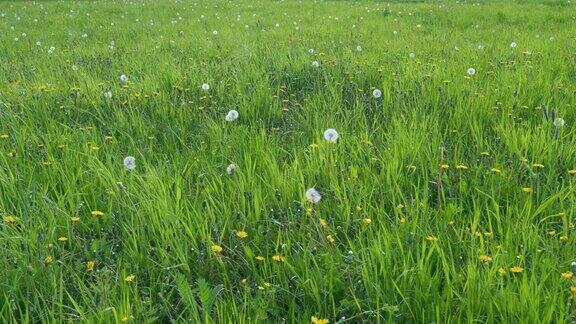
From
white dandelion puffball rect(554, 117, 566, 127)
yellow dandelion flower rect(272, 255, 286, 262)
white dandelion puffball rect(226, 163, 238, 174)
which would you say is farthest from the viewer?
white dandelion puffball rect(554, 117, 566, 127)

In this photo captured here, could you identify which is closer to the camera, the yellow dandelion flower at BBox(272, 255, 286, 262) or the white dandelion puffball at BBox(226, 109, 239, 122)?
the yellow dandelion flower at BBox(272, 255, 286, 262)

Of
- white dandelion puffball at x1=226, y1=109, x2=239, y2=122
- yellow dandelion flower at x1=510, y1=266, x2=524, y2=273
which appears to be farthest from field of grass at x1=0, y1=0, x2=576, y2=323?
white dandelion puffball at x1=226, y1=109, x2=239, y2=122

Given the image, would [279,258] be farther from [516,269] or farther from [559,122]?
[559,122]

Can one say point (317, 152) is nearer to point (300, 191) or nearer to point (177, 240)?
point (300, 191)

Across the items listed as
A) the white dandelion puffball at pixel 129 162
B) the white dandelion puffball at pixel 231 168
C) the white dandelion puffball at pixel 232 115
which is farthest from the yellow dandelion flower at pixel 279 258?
the white dandelion puffball at pixel 232 115

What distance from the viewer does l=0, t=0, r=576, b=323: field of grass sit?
74.2 inches

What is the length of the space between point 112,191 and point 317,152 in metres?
1.10

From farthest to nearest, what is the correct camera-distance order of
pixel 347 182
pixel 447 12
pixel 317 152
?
pixel 447 12 → pixel 317 152 → pixel 347 182

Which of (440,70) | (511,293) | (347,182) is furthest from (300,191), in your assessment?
(440,70)

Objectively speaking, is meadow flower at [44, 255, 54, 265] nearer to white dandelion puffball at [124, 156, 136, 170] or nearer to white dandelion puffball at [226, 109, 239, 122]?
white dandelion puffball at [124, 156, 136, 170]

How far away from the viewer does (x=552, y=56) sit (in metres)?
5.53

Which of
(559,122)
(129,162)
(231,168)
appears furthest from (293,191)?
(559,122)

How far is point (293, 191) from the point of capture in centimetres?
265

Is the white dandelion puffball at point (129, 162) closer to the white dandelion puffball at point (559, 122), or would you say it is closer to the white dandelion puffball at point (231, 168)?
the white dandelion puffball at point (231, 168)
